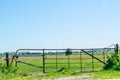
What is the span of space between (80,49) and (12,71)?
5.78 metres

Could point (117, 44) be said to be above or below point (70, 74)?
above

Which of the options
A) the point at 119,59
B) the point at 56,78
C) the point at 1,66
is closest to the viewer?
the point at 56,78

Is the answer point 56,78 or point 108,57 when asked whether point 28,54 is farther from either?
Answer: point 56,78

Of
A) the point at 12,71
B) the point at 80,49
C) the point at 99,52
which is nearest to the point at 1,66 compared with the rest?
the point at 12,71

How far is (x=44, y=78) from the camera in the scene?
22.8 meters

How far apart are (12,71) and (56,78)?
4.60 metres

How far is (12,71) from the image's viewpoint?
25984 mm

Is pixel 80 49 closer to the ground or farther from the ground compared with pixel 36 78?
farther from the ground

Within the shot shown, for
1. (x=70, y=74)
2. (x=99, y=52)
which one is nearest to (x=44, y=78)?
(x=70, y=74)

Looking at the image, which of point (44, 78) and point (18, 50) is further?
point (18, 50)

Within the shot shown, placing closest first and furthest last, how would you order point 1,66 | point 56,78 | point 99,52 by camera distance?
point 56,78, point 1,66, point 99,52

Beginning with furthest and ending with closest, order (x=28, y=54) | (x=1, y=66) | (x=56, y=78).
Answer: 1. (x=28, y=54)
2. (x=1, y=66)
3. (x=56, y=78)

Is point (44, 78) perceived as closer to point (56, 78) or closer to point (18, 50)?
point (56, 78)

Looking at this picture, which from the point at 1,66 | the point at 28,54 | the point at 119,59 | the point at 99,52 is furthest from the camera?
the point at 28,54
